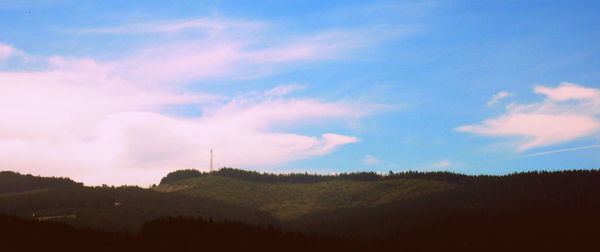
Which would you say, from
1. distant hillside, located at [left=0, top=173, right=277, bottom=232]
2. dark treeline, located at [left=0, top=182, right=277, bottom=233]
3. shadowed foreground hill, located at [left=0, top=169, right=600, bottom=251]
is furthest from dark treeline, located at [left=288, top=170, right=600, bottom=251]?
dark treeline, located at [left=0, top=182, right=277, bottom=233]

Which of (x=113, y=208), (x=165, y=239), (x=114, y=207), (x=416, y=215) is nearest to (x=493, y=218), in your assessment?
(x=416, y=215)

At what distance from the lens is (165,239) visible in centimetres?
8225

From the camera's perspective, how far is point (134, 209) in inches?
6368

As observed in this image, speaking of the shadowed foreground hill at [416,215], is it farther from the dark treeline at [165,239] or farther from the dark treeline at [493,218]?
the dark treeline at [165,239]

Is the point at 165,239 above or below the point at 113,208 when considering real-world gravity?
below

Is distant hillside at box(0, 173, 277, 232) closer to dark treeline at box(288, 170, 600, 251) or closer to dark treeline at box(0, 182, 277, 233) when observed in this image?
dark treeline at box(0, 182, 277, 233)

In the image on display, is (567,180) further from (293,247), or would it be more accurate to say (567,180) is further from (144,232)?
(144,232)

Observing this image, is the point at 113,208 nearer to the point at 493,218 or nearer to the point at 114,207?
the point at 114,207

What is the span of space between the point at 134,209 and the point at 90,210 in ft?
37.7

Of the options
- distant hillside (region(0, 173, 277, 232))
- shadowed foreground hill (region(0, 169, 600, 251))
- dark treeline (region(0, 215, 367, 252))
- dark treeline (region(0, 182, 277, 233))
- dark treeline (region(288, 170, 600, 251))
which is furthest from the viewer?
A: dark treeline (region(0, 182, 277, 233))

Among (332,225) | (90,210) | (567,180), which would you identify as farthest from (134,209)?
(567,180)

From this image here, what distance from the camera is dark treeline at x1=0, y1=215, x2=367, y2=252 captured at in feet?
227

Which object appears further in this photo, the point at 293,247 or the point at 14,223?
the point at 293,247

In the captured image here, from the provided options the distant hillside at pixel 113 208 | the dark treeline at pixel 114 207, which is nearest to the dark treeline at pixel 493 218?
the distant hillside at pixel 113 208
